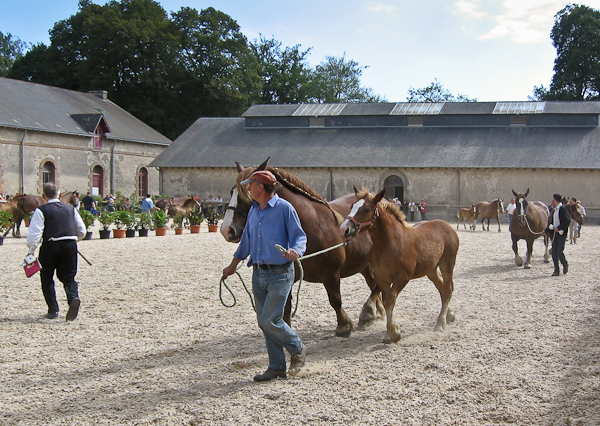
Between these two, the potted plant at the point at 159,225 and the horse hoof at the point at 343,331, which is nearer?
the horse hoof at the point at 343,331

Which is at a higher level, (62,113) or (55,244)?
(62,113)

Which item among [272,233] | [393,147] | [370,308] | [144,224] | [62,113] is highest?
[62,113]

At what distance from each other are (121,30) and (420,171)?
3002 centimetres

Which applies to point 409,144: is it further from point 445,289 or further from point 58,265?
point 58,265

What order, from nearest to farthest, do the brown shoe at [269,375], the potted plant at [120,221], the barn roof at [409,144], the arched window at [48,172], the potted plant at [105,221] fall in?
the brown shoe at [269,375]
the potted plant at [105,221]
the potted plant at [120,221]
the barn roof at [409,144]
the arched window at [48,172]

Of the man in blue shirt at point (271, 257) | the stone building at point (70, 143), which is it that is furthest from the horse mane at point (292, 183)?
A: the stone building at point (70, 143)

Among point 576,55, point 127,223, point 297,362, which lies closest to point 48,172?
point 127,223

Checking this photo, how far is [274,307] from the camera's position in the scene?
4.77 metres

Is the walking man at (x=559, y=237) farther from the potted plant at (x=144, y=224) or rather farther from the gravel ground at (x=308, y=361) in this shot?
the potted plant at (x=144, y=224)

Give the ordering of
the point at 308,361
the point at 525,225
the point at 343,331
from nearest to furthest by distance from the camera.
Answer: the point at 308,361 → the point at 343,331 → the point at 525,225

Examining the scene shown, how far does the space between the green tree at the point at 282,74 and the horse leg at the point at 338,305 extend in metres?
52.1

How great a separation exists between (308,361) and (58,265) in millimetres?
3709

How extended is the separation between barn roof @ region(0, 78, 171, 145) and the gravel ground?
26105mm

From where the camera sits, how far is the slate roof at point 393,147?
101 feet
